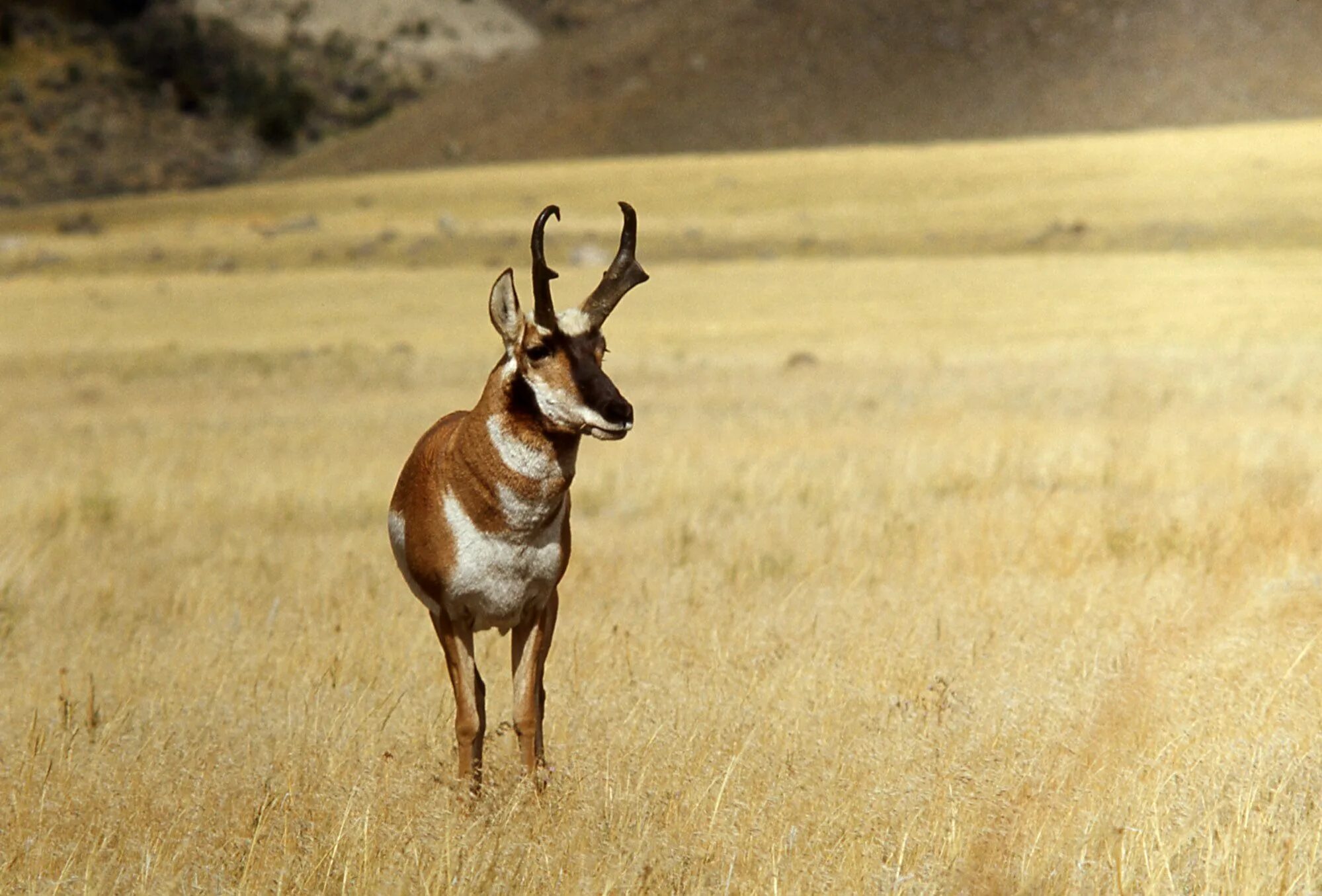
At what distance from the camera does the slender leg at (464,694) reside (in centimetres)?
591

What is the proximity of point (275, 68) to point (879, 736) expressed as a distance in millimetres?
122899

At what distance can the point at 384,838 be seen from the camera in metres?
5.30

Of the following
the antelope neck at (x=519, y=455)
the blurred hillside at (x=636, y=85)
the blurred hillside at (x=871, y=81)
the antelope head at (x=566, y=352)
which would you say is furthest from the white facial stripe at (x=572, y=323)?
the blurred hillside at (x=871, y=81)

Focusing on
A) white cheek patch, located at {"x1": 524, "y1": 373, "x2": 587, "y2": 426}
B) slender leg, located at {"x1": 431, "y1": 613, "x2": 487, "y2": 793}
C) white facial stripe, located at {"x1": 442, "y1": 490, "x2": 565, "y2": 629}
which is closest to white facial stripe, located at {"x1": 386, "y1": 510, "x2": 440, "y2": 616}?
slender leg, located at {"x1": 431, "y1": 613, "x2": 487, "y2": 793}

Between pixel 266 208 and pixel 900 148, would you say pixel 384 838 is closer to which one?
pixel 266 208

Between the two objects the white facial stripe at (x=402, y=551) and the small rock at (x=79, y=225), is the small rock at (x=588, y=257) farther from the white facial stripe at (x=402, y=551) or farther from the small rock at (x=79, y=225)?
the white facial stripe at (x=402, y=551)

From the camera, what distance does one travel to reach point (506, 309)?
5523 millimetres

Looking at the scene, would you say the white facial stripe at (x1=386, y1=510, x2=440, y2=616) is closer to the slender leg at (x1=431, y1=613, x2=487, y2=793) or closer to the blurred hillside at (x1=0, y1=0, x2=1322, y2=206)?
the slender leg at (x1=431, y1=613, x2=487, y2=793)

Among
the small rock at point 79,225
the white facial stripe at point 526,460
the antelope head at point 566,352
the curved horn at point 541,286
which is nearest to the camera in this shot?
the curved horn at point 541,286

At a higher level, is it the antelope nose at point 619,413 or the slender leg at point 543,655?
the antelope nose at point 619,413

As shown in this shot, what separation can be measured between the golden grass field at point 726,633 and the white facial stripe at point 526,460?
1051 mm

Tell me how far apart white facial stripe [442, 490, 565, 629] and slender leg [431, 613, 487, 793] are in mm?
154

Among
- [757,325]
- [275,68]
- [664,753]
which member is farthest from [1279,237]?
[275,68]

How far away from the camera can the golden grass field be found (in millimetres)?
5293
